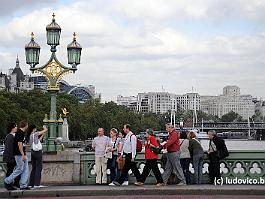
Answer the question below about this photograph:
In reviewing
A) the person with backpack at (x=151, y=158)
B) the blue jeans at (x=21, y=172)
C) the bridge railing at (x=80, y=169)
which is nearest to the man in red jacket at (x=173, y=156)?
the person with backpack at (x=151, y=158)

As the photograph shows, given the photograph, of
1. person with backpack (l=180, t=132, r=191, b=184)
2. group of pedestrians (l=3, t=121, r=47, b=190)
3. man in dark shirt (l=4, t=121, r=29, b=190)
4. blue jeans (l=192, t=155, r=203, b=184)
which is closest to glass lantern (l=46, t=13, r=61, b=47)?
group of pedestrians (l=3, t=121, r=47, b=190)

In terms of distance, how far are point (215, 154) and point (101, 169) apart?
3299 mm

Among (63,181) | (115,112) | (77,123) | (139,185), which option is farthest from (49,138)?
(115,112)

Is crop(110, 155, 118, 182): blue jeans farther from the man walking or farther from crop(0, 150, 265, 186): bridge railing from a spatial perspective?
crop(0, 150, 265, 186): bridge railing

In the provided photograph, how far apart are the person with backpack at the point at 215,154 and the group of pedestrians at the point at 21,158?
15.9 ft

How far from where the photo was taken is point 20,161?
601 inches

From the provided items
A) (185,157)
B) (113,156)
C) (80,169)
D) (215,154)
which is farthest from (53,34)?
(215,154)

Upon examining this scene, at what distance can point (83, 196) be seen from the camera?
15234 millimetres

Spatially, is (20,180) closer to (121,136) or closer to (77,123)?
(121,136)

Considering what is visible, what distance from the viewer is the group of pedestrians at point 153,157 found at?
16.0 metres

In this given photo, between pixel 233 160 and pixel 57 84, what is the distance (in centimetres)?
770

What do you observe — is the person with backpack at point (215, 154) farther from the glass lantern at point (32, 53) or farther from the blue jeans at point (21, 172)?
the glass lantern at point (32, 53)

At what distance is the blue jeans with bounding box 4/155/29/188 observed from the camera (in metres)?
15.2

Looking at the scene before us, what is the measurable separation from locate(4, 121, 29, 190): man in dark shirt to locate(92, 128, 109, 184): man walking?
2.07 meters
